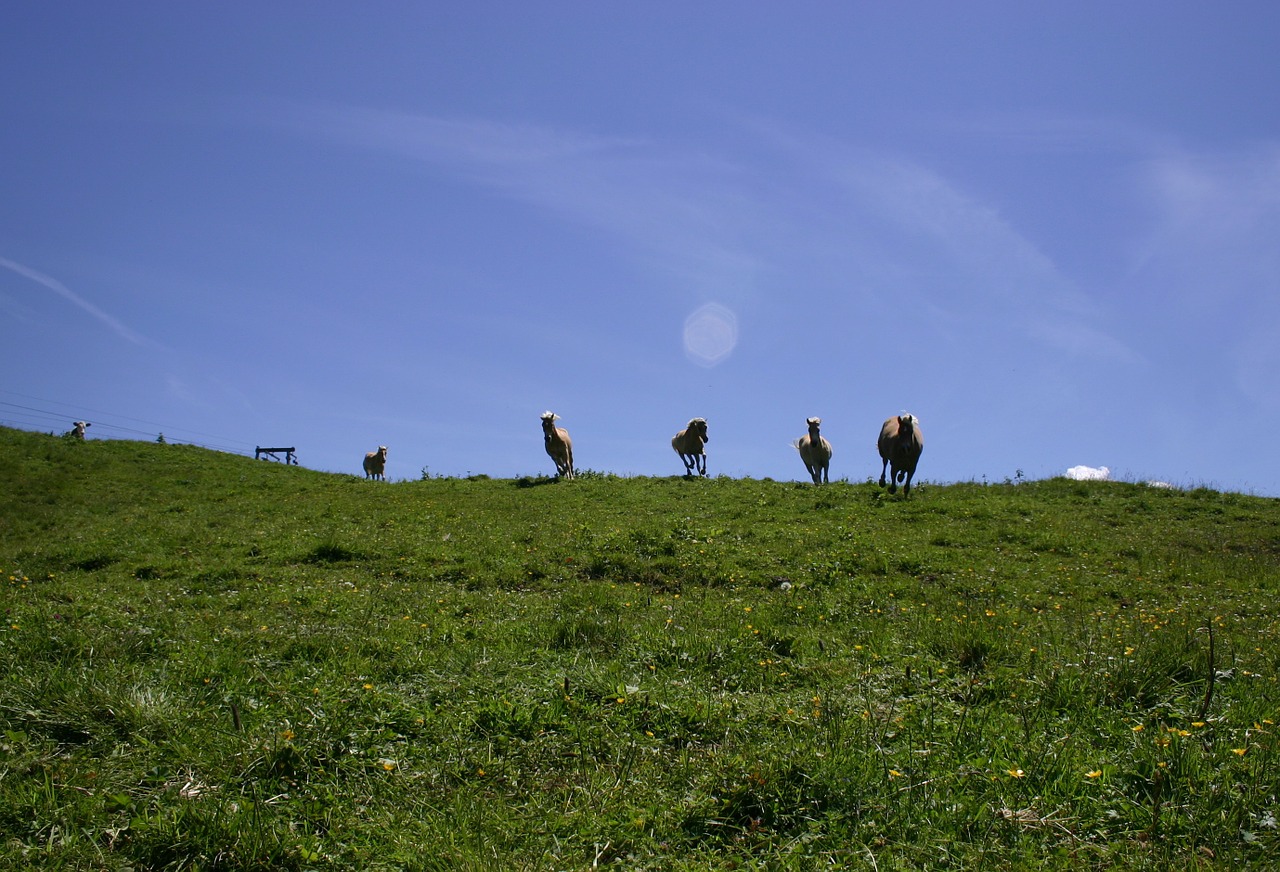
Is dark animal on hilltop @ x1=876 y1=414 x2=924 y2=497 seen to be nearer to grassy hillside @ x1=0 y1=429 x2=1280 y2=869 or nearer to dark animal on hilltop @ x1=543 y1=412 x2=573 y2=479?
grassy hillside @ x1=0 y1=429 x2=1280 y2=869

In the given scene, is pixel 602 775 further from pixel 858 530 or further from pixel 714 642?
pixel 858 530

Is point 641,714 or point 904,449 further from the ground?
point 904,449

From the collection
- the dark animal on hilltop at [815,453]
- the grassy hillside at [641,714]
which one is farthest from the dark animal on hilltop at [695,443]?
the grassy hillside at [641,714]

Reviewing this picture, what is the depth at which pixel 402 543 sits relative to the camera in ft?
53.0

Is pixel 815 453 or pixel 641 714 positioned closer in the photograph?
pixel 641 714

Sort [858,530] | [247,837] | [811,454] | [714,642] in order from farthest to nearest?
[811,454], [858,530], [714,642], [247,837]

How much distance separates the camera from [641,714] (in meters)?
6.30

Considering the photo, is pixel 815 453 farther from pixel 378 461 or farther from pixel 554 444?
pixel 378 461

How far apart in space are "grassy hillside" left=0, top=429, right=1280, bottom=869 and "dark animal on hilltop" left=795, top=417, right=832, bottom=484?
17325 millimetres

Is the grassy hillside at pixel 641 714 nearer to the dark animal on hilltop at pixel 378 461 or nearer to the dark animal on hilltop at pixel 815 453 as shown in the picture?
the dark animal on hilltop at pixel 815 453

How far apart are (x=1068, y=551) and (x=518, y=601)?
10994 mm

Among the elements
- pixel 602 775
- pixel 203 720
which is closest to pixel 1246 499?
pixel 602 775

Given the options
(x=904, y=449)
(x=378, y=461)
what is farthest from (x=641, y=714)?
(x=378, y=461)

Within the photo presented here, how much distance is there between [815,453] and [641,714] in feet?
88.1
